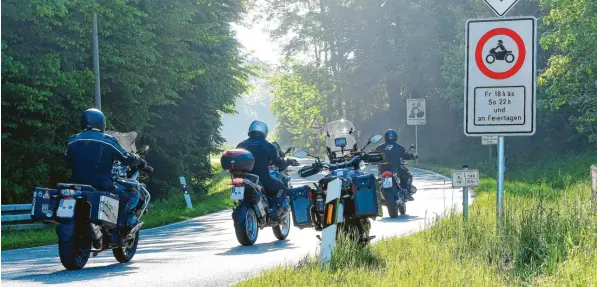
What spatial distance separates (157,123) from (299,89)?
137 feet

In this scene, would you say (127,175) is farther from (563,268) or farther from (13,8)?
(13,8)

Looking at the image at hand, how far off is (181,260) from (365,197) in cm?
275

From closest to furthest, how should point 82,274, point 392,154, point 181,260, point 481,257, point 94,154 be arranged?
point 481,257
point 82,274
point 94,154
point 181,260
point 392,154

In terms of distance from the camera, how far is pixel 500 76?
10.3m

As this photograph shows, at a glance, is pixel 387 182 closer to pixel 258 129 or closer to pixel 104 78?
pixel 258 129

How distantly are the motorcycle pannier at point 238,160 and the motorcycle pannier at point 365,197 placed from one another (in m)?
2.94

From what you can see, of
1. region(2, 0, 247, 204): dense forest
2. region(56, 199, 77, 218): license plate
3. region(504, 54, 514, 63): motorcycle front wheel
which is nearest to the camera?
region(504, 54, 514, 63): motorcycle front wheel

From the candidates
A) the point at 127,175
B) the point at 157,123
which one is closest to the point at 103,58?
the point at 157,123

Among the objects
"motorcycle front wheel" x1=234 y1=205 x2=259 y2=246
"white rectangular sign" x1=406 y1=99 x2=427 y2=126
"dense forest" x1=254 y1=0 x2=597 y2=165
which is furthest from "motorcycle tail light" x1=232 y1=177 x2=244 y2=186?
"white rectangular sign" x1=406 y1=99 x2=427 y2=126

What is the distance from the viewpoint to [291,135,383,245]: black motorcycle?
11062 millimetres

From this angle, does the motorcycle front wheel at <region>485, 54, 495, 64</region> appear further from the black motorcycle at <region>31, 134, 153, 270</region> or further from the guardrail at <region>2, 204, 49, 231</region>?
the guardrail at <region>2, 204, 49, 231</region>

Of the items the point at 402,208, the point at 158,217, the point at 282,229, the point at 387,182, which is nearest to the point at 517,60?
the point at 282,229

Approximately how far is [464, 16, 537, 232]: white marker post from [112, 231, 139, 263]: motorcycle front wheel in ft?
14.8

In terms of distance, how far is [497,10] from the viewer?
1017cm
